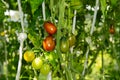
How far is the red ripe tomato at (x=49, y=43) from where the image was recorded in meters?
1.03

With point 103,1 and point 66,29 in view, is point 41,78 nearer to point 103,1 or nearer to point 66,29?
point 66,29

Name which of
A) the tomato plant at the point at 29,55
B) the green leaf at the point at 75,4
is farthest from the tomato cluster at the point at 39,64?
the green leaf at the point at 75,4

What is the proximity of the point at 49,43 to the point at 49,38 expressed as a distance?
0.14 feet

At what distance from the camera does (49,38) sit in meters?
1.06

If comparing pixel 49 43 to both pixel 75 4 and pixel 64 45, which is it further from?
pixel 75 4

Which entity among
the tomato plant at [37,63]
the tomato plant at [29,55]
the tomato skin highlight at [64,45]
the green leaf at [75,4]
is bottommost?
the tomato plant at [37,63]

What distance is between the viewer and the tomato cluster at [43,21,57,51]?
3.37ft

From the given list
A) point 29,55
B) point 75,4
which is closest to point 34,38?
point 29,55

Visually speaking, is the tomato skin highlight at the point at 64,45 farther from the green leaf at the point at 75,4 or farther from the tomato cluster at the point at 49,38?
the green leaf at the point at 75,4

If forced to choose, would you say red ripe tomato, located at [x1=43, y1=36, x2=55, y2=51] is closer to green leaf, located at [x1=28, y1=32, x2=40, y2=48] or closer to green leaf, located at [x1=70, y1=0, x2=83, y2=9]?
green leaf, located at [x1=28, y1=32, x2=40, y2=48]

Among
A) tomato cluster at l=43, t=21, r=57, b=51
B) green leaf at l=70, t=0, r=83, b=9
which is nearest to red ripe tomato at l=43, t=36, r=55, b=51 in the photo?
tomato cluster at l=43, t=21, r=57, b=51

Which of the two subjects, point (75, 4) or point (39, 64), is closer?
point (39, 64)

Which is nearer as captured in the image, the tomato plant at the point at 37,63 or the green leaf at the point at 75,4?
the tomato plant at the point at 37,63

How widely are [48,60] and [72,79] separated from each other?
0.11m
